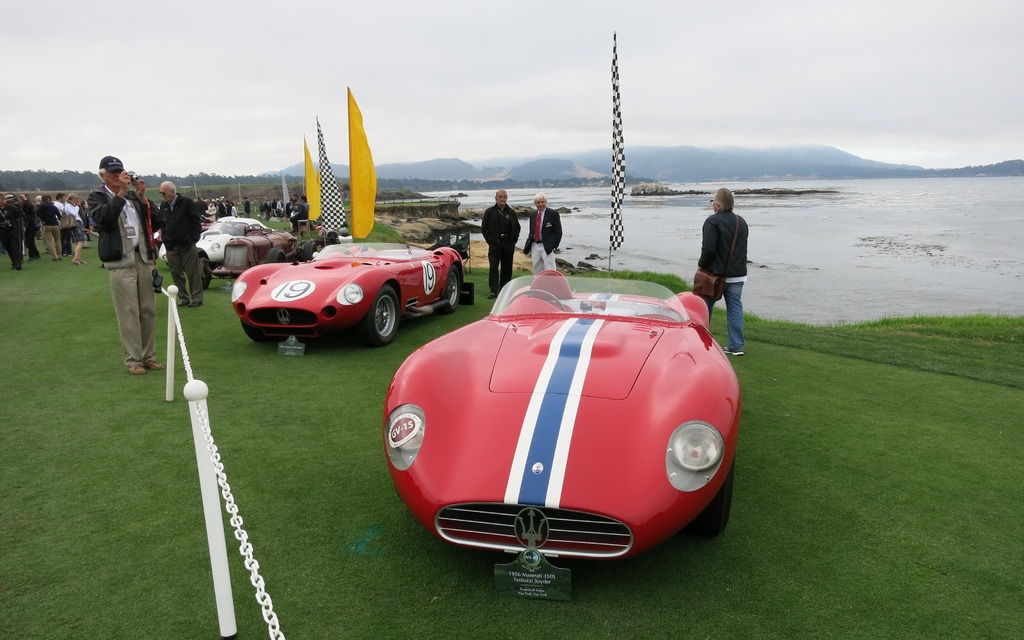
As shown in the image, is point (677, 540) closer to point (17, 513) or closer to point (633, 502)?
point (633, 502)

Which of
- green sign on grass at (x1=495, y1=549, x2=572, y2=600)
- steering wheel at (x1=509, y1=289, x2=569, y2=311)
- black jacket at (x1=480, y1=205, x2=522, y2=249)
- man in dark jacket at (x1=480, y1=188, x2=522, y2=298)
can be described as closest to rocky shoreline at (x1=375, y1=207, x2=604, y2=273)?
man in dark jacket at (x1=480, y1=188, x2=522, y2=298)

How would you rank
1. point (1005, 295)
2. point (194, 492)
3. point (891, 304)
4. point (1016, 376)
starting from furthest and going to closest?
point (1005, 295), point (891, 304), point (1016, 376), point (194, 492)

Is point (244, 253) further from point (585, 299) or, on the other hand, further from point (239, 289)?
point (585, 299)

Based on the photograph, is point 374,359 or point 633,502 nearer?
point 633,502

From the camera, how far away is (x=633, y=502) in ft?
8.24

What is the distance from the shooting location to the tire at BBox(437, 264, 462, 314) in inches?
359

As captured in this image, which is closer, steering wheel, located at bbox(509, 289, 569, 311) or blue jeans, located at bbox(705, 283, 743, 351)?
steering wheel, located at bbox(509, 289, 569, 311)

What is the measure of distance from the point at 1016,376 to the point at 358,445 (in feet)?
21.0

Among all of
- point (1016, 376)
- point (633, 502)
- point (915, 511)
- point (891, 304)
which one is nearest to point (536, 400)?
point (633, 502)

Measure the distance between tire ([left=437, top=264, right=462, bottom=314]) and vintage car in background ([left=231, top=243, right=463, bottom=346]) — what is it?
3.10 ft

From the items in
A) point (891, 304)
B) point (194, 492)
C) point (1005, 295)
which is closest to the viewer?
point (194, 492)

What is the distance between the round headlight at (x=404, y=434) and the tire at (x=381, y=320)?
3997mm

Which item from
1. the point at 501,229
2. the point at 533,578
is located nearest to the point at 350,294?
the point at 501,229

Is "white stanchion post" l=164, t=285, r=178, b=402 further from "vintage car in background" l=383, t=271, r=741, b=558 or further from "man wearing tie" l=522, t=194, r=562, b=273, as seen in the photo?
"man wearing tie" l=522, t=194, r=562, b=273
